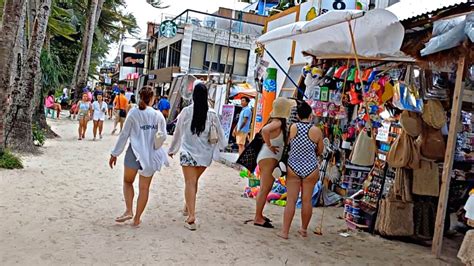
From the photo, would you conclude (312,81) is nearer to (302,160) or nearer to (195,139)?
(302,160)

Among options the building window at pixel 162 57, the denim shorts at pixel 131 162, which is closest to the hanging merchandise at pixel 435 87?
the denim shorts at pixel 131 162

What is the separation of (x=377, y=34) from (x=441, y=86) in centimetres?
123

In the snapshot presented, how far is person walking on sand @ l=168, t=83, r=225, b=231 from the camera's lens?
219 inches

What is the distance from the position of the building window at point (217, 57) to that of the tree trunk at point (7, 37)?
1838 centimetres

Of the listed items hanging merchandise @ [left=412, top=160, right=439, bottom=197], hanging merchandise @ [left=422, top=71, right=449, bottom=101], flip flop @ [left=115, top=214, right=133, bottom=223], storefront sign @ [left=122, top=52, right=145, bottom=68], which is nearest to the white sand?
flip flop @ [left=115, top=214, right=133, bottom=223]

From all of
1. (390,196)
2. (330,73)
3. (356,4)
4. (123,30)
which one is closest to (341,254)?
(390,196)

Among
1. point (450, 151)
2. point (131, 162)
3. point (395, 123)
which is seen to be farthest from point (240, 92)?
point (450, 151)

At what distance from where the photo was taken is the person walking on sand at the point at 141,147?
17.5 feet

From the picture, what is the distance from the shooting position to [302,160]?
549 centimetres

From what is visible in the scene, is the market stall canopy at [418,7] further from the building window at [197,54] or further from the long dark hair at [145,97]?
the building window at [197,54]

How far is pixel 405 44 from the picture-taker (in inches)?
220

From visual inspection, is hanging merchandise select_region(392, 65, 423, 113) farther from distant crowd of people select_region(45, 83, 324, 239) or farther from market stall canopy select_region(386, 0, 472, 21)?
distant crowd of people select_region(45, 83, 324, 239)

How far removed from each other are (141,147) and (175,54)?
23717 millimetres

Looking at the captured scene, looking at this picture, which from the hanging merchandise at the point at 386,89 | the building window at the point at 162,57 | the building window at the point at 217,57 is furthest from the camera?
the building window at the point at 162,57
